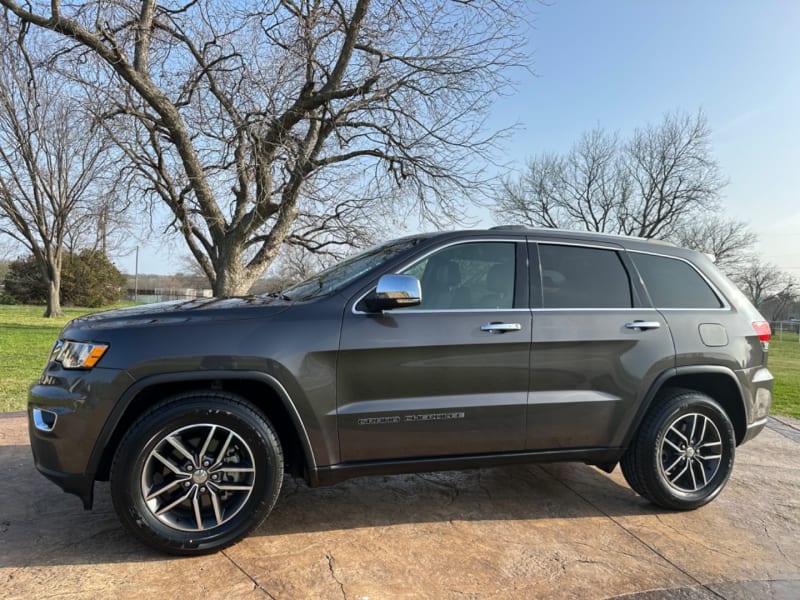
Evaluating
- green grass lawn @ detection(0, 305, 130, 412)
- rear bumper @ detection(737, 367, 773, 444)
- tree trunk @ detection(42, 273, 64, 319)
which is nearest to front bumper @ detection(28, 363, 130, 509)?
rear bumper @ detection(737, 367, 773, 444)

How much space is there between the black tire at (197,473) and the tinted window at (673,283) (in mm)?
2689

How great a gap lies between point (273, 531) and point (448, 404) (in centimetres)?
127

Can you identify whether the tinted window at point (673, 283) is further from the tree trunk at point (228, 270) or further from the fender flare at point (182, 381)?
the tree trunk at point (228, 270)

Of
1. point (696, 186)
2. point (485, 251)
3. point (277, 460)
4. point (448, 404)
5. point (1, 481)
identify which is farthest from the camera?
point (696, 186)

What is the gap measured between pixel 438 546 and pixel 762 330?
2829 mm

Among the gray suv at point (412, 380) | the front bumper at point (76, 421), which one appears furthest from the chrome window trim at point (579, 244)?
the front bumper at point (76, 421)

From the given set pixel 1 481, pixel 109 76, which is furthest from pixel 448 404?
pixel 109 76

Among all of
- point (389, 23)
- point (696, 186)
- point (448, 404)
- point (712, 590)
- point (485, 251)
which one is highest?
point (696, 186)

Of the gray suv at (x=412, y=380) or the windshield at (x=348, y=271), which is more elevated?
the windshield at (x=348, y=271)

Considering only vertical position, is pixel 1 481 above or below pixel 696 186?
below

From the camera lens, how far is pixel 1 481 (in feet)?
12.2

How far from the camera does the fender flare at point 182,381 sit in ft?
8.75

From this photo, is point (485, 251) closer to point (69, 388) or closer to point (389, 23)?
point (69, 388)

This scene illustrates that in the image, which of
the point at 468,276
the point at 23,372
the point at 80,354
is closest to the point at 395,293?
the point at 468,276
